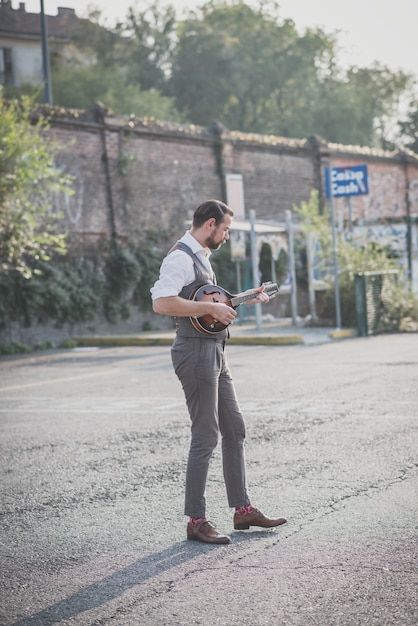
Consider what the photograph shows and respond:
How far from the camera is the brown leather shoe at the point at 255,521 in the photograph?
19.6ft

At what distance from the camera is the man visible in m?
5.82

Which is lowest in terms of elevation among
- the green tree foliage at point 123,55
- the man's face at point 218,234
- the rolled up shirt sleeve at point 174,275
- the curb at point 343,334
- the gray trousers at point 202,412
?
the curb at point 343,334

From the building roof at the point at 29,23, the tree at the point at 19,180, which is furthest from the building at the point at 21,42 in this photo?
the tree at the point at 19,180

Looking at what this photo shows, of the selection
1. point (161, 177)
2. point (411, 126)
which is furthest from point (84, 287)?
point (411, 126)

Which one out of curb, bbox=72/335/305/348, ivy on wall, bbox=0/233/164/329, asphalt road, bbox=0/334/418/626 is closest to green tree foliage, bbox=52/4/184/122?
ivy on wall, bbox=0/233/164/329

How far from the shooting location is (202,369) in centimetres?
590

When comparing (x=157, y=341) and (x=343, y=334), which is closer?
(x=343, y=334)

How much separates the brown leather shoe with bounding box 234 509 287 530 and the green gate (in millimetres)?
15425

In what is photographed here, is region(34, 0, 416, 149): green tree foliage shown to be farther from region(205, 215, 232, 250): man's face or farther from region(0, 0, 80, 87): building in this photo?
region(205, 215, 232, 250): man's face

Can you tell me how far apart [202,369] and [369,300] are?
15.8 metres

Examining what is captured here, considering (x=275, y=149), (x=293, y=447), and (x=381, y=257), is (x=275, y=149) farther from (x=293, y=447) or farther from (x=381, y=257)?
(x=293, y=447)

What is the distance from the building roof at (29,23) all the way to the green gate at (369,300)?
36088mm

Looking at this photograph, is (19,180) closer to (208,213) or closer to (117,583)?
(208,213)

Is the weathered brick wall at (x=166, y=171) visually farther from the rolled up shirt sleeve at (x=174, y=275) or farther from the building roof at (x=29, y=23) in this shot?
the building roof at (x=29, y=23)
